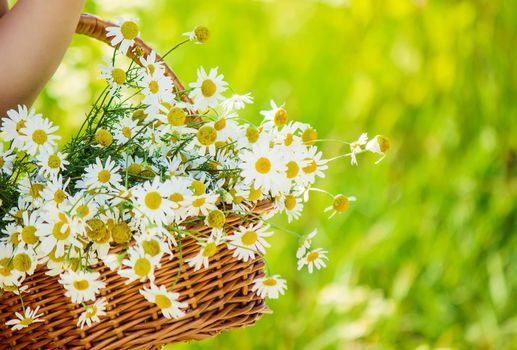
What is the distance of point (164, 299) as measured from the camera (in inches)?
33.3

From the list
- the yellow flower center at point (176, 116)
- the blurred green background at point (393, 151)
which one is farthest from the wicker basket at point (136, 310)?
the blurred green background at point (393, 151)

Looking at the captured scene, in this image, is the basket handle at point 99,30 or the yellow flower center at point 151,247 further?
the basket handle at point 99,30

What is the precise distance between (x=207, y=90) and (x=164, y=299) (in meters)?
0.26

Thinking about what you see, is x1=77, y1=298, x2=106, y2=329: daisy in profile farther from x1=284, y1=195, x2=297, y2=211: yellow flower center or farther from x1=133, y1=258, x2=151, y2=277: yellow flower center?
x1=284, y1=195, x2=297, y2=211: yellow flower center

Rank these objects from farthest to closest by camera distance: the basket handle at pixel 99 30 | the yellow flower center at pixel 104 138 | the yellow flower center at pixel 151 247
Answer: the basket handle at pixel 99 30 → the yellow flower center at pixel 104 138 → the yellow flower center at pixel 151 247

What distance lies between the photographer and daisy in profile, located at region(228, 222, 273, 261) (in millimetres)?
918

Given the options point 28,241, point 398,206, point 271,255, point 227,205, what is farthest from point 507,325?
point 28,241

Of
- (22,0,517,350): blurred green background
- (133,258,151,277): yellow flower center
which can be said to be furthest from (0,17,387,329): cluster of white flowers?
(22,0,517,350): blurred green background

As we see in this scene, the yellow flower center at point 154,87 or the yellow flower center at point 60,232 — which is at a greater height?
the yellow flower center at point 154,87

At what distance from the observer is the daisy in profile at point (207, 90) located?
3.24 ft

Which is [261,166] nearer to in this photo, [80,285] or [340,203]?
[340,203]

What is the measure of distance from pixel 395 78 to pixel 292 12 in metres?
0.38

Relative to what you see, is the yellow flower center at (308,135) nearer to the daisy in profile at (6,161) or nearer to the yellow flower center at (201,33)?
the yellow flower center at (201,33)

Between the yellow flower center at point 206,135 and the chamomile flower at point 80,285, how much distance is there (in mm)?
186
